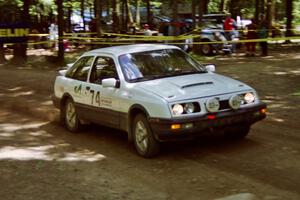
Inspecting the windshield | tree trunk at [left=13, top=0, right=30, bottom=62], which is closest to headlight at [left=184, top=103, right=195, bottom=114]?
the windshield

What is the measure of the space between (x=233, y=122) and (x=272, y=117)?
117 inches

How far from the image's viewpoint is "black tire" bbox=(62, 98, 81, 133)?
974 centimetres

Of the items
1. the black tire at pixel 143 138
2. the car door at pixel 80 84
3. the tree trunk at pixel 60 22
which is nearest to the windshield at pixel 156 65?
the black tire at pixel 143 138

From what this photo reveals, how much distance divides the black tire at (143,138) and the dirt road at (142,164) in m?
0.12

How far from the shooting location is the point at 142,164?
748 centimetres

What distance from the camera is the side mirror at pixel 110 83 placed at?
8156 mm

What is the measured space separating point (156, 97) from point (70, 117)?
301 cm

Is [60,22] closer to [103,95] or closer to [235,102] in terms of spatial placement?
[103,95]

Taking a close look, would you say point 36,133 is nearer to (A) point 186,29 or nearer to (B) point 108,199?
(B) point 108,199

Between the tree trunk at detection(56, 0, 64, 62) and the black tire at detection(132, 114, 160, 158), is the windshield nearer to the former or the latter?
the black tire at detection(132, 114, 160, 158)

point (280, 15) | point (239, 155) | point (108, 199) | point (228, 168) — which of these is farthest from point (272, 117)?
point (280, 15)

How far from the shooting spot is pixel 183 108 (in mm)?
7293

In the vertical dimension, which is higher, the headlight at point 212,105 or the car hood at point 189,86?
the car hood at point 189,86

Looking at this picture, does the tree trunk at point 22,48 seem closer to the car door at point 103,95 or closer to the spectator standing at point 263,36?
the spectator standing at point 263,36
